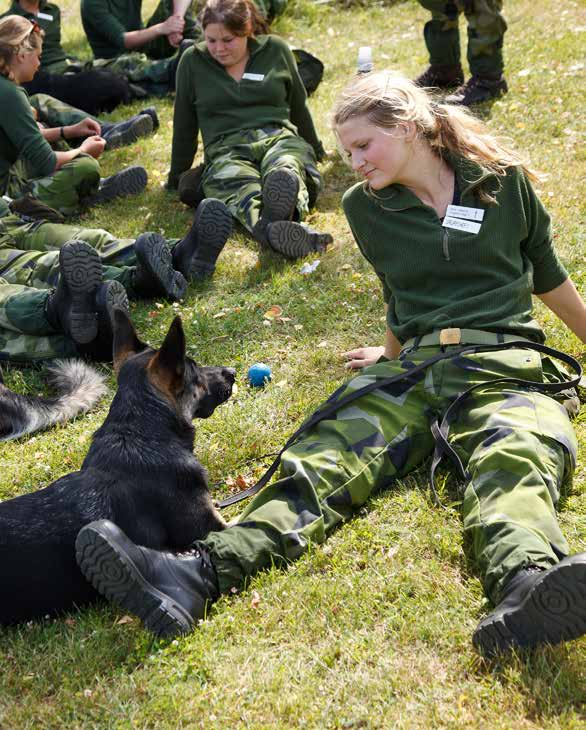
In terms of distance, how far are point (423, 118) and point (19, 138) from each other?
4639 millimetres

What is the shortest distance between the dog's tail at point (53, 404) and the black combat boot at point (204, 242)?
59.1 inches

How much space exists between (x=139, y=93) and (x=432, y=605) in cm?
945

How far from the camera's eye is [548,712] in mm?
2633

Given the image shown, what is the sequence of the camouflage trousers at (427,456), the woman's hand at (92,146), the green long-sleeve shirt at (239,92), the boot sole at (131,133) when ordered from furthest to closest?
the boot sole at (131,133) → the woman's hand at (92,146) → the green long-sleeve shirt at (239,92) → the camouflage trousers at (427,456)

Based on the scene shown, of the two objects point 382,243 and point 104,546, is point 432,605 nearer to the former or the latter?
point 104,546

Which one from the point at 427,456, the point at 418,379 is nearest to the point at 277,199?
the point at 418,379

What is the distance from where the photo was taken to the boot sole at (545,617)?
264cm

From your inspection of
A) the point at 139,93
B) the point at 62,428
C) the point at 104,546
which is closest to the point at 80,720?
the point at 104,546

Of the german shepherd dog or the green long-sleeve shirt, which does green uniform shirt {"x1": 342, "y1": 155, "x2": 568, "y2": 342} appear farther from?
the green long-sleeve shirt

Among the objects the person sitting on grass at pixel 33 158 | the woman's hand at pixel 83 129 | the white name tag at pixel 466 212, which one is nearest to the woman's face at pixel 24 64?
the person sitting on grass at pixel 33 158

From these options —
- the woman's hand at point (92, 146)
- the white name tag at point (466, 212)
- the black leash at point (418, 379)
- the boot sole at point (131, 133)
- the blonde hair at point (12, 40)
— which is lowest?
the boot sole at point (131, 133)

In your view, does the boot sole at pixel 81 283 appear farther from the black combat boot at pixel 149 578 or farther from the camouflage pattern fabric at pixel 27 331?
the black combat boot at pixel 149 578

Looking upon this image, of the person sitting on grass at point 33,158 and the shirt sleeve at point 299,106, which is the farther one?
the shirt sleeve at point 299,106

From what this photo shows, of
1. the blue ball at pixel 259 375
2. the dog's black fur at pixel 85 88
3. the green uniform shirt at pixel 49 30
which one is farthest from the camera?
the green uniform shirt at pixel 49 30
